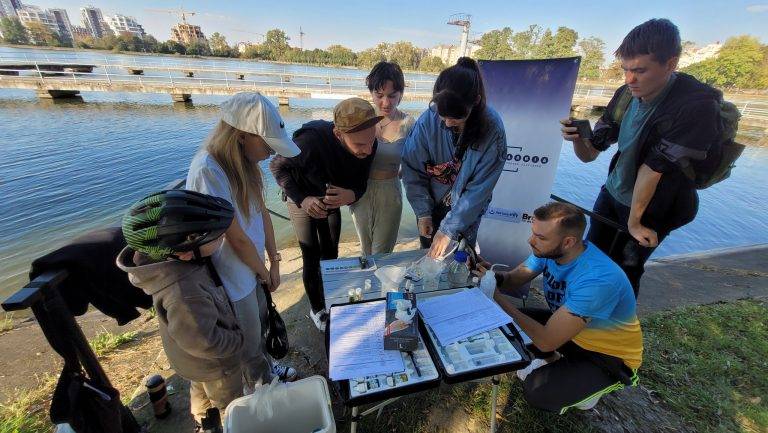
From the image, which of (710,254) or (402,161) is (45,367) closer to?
(402,161)

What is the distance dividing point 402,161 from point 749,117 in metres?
24.1

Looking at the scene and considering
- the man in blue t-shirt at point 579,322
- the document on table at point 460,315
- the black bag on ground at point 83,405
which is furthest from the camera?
the man in blue t-shirt at point 579,322

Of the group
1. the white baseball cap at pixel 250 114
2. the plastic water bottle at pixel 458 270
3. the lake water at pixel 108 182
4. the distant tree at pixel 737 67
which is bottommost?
the lake water at pixel 108 182

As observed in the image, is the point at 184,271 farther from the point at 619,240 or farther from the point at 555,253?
the point at 619,240

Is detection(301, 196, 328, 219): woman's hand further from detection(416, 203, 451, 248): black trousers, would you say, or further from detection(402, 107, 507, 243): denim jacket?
detection(416, 203, 451, 248): black trousers

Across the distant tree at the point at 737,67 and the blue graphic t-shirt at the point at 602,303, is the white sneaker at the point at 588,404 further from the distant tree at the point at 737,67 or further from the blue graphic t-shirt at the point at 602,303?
the distant tree at the point at 737,67

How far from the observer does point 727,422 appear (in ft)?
6.75

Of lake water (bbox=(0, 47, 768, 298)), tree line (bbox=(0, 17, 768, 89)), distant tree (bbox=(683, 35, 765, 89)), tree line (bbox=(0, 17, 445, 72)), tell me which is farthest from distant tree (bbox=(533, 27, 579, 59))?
lake water (bbox=(0, 47, 768, 298))

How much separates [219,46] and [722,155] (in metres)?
81.8

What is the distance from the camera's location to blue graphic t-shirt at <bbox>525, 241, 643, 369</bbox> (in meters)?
1.68

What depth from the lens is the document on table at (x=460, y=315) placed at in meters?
1.48

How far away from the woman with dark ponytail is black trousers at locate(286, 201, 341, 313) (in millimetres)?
743

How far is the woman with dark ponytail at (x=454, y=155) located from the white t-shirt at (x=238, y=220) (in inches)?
46.0

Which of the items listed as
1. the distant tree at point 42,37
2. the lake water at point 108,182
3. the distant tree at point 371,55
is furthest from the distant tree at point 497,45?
the distant tree at point 42,37
